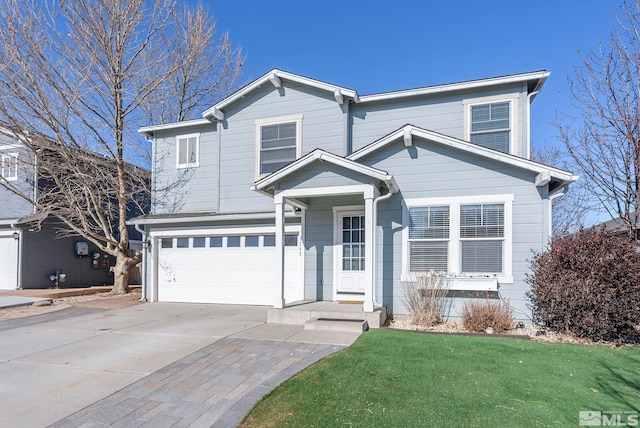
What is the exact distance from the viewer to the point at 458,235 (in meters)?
8.42

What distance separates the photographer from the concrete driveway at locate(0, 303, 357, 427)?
3.96 meters

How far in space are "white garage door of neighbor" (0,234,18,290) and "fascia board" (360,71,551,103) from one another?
51.2ft

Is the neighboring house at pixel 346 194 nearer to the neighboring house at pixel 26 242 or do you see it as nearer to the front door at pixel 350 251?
the front door at pixel 350 251

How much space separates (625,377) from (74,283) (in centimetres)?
1972

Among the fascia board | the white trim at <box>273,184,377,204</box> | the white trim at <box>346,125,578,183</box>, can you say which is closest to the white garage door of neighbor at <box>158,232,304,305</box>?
the white trim at <box>273,184,377,204</box>

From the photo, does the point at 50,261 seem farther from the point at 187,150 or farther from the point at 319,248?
the point at 319,248

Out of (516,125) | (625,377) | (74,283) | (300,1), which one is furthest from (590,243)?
(74,283)

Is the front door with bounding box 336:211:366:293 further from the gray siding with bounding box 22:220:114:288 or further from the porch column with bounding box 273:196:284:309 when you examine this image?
the gray siding with bounding box 22:220:114:288

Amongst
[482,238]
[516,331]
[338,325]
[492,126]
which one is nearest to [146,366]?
[338,325]

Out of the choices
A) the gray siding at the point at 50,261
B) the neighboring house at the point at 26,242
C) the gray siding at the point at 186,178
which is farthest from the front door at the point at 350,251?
the gray siding at the point at 50,261

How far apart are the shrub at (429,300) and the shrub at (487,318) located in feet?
1.87

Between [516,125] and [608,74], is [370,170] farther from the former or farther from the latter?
[608,74]

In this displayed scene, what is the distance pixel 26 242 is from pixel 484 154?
1765 cm

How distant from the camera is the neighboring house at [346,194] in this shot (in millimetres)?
8195
